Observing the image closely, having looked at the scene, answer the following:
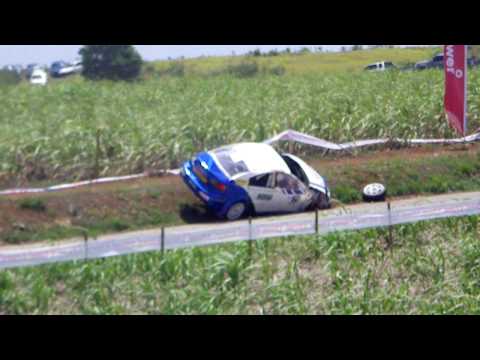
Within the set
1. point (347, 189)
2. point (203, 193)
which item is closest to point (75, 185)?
point (203, 193)

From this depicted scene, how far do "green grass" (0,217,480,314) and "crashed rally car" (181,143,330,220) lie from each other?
5.86 ft

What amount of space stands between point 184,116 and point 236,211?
4.97 m

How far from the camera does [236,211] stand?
1460 centimetres

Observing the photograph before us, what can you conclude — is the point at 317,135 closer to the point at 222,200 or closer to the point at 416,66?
the point at 222,200

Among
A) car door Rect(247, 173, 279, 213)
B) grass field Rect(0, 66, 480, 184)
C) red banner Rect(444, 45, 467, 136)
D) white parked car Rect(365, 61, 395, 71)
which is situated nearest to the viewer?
car door Rect(247, 173, 279, 213)

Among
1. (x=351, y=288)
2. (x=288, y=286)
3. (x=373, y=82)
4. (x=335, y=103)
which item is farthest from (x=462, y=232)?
(x=373, y=82)

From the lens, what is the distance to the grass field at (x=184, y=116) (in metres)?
16.7

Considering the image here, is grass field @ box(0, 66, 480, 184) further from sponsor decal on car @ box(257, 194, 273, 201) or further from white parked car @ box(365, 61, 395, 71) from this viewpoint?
white parked car @ box(365, 61, 395, 71)

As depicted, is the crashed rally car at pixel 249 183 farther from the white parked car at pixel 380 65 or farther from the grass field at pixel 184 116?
the white parked car at pixel 380 65

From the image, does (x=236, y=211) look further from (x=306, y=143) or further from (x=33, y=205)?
(x=306, y=143)

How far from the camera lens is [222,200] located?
14359mm

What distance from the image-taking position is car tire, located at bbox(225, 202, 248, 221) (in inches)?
571

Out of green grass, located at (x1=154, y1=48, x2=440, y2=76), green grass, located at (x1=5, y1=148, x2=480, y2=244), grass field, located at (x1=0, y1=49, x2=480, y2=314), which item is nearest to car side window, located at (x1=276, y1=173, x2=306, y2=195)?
green grass, located at (x1=5, y1=148, x2=480, y2=244)

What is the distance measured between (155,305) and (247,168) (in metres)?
4.10
